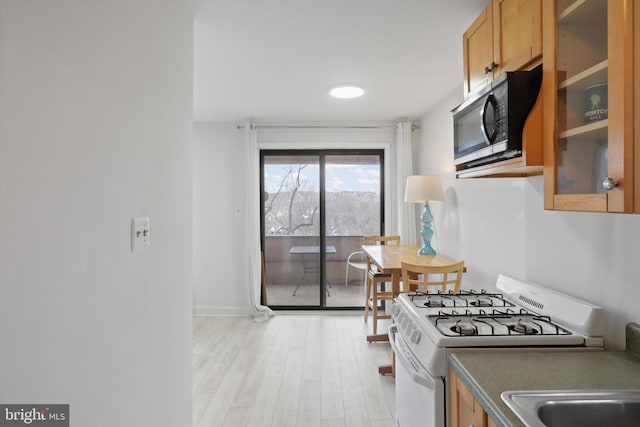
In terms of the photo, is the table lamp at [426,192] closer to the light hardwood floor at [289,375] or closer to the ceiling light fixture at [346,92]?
the ceiling light fixture at [346,92]

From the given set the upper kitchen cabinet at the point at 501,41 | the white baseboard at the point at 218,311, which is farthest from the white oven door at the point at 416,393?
the white baseboard at the point at 218,311

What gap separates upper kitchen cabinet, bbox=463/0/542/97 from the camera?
1.37 metres

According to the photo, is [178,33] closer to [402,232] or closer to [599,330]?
[599,330]

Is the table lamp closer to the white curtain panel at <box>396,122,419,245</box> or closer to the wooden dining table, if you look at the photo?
the wooden dining table

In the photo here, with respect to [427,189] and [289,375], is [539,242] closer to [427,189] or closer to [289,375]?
[427,189]

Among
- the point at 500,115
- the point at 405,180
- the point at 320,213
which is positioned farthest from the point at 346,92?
the point at 500,115

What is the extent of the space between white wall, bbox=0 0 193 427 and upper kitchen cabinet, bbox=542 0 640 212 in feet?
4.76

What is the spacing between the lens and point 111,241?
1.17 meters

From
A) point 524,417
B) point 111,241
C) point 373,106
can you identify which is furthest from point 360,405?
point 373,106

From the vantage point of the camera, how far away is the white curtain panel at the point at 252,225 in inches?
173

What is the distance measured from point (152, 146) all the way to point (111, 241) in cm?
47

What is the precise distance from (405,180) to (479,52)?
2.54 m

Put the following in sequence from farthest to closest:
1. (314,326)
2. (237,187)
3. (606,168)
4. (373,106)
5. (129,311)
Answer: (237,187) → (314,326) → (373,106) → (129,311) → (606,168)

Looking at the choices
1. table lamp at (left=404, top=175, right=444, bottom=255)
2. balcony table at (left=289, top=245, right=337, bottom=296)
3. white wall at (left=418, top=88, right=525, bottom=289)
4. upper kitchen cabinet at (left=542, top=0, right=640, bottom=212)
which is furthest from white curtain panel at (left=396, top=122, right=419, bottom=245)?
upper kitchen cabinet at (left=542, top=0, right=640, bottom=212)
